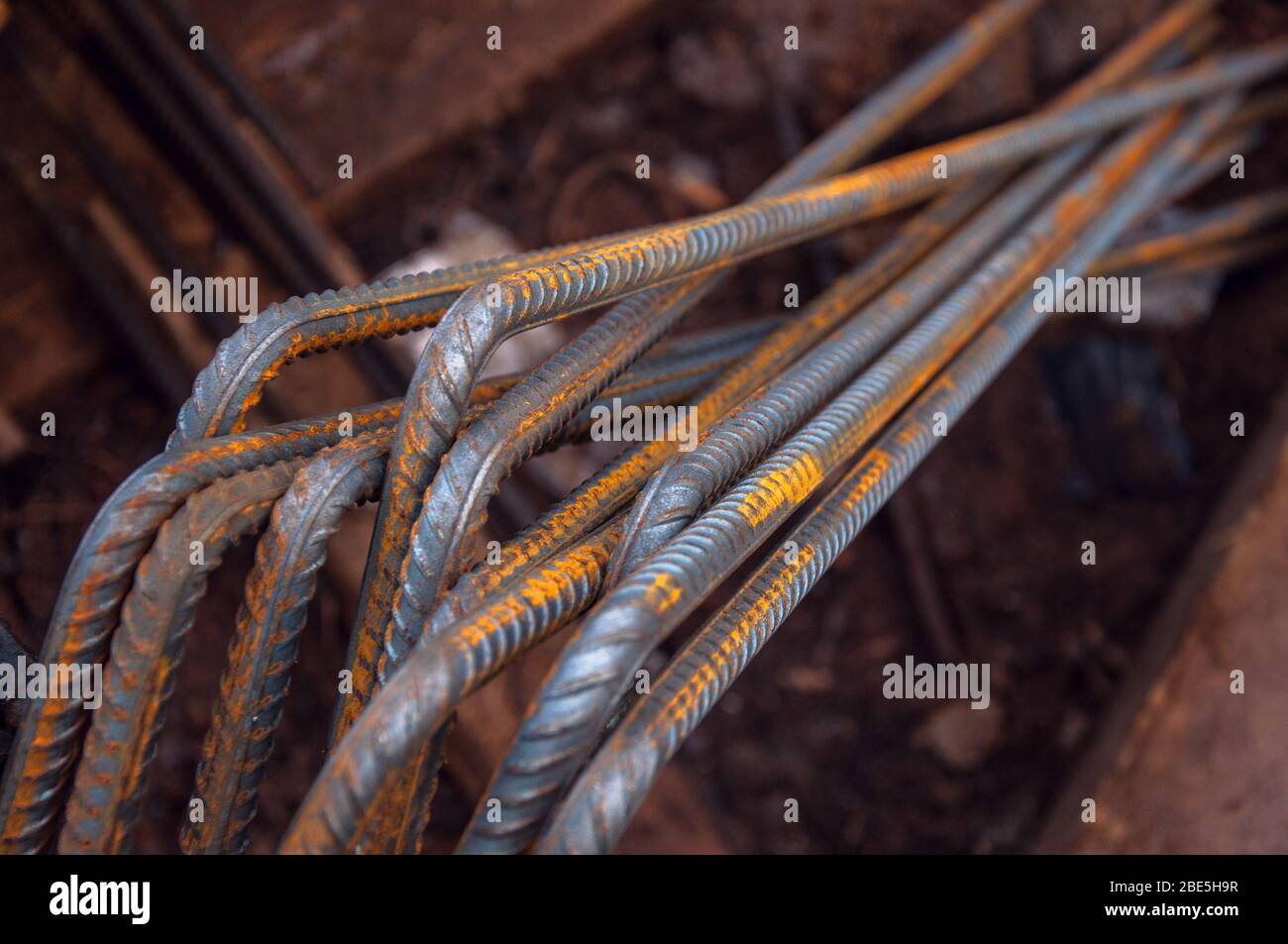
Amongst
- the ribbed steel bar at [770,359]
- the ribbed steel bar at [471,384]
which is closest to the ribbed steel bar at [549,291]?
the ribbed steel bar at [471,384]

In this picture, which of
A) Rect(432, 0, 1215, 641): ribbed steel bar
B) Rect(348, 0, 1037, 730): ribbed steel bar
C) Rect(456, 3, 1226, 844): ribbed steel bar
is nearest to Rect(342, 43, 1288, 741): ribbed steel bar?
Rect(348, 0, 1037, 730): ribbed steel bar

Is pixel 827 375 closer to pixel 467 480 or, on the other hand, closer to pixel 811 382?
pixel 811 382

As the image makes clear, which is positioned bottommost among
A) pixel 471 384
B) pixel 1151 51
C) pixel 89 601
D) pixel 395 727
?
pixel 395 727

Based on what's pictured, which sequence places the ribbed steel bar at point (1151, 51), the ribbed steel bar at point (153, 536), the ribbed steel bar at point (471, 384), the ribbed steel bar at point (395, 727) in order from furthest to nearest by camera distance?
the ribbed steel bar at point (1151, 51), the ribbed steel bar at point (471, 384), the ribbed steel bar at point (153, 536), the ribbed steel bar at point (395, 727)

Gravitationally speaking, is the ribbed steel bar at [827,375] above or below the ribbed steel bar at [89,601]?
above

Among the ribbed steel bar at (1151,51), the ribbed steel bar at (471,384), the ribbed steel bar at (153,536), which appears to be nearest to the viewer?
the ribbed steel bar at (153,536)

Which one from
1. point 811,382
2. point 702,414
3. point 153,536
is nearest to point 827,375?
point 811,382

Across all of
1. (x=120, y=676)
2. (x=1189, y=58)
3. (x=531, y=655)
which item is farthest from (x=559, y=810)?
(x=1189, y=58)

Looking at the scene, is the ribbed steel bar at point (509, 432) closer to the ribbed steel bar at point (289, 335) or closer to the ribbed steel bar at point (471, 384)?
the ribbed steel bar at point (471, 384)
